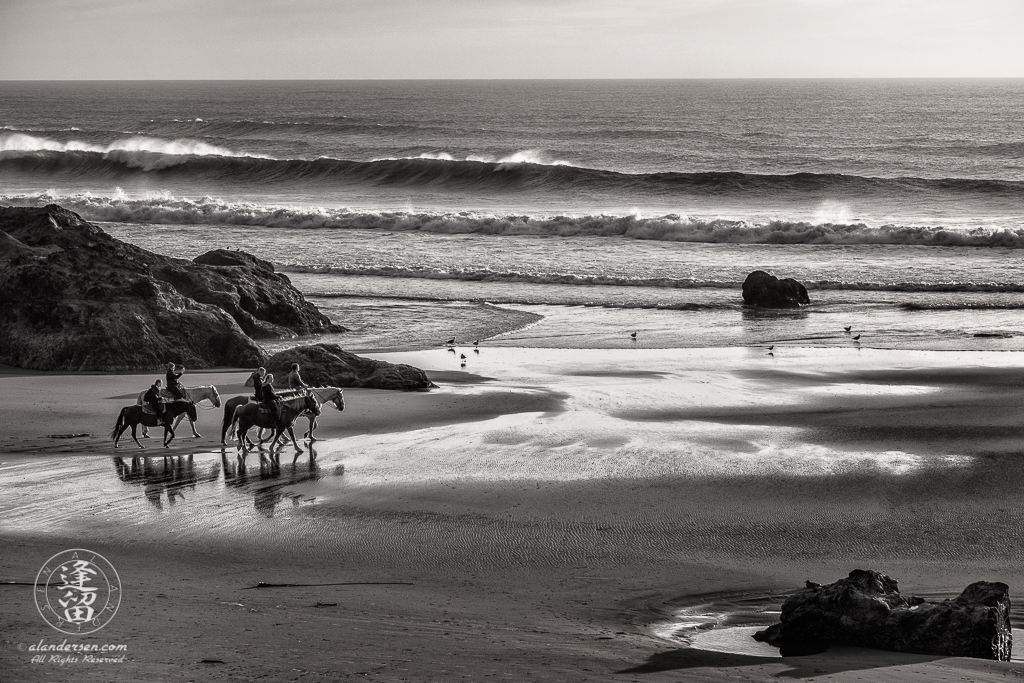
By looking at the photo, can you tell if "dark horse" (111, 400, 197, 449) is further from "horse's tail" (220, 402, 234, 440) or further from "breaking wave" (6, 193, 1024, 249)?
"breaking wave" (6, 193, 1024, 249)

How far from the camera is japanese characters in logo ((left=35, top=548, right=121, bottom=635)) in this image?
5461 millimetres

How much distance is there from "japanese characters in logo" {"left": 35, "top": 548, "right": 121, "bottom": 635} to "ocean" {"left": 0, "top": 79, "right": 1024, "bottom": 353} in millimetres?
9632

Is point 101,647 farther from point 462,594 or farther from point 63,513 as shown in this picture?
point 63,513

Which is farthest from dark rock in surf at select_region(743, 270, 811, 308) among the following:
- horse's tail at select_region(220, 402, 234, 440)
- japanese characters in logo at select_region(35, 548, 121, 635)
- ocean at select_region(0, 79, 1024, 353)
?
japanese characters in logo at select_region(35, 548, 121, 635)

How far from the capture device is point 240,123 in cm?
8581

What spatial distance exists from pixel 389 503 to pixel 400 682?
357cm

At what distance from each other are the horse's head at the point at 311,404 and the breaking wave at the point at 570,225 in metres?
22.5

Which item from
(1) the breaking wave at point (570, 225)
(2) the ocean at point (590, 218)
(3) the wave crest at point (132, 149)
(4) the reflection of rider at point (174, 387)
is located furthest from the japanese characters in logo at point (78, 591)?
(3) the wave crest at point (132, 149)

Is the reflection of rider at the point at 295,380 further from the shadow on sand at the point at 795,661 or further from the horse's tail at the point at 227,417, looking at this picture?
the shadow on sand at the point at 795,661

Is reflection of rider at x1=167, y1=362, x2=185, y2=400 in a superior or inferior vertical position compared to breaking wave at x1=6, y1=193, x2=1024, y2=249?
inferior

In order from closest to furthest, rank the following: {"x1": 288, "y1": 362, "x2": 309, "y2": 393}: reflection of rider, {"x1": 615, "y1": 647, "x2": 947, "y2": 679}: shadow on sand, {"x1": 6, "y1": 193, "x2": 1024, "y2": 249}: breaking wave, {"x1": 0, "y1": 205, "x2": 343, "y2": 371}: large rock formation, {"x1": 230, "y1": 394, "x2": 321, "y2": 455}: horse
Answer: {"x1": 615, "y1": 647, "x2": 947, "y2": 679}: shadow on sand < {"x1": 230, "y1": 394, "x2": 321, "y2": 455}: horse < {"x1": 288, "y1": 362, "x2": 309, "y2": 393}: reflection of rider < {"x1": 0, "y1": 205, "x2": 343, "y2": 371}: large rock formation < {"x1": 6, "y1": 193, "x2": 1024, "y2": 249}: breaking wave

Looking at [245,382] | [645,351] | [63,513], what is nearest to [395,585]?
[63,513]

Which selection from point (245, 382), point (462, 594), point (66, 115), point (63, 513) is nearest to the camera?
point (462, 594)

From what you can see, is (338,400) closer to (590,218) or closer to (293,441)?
(293,441)
